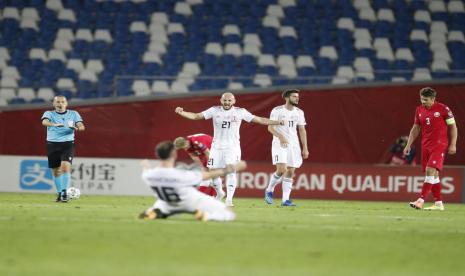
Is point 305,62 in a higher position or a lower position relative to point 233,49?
lower

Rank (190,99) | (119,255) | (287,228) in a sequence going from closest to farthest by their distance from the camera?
1. (119,255)
2. (287,228)
3. (190,99)

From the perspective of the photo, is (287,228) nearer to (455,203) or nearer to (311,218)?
(311,218)

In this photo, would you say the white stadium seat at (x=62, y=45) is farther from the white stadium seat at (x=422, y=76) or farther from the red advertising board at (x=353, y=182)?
the white stadium seat at (x=422, y=76)

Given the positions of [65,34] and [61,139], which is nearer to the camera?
[61,139]

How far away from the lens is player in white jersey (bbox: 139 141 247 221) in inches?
434

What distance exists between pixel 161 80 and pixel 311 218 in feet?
42.2

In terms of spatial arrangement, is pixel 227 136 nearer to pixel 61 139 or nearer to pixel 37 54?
pixel 61 139

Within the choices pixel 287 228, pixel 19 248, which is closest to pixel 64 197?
pixel 287 228

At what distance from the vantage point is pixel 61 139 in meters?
17.6

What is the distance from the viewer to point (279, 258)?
8344mm

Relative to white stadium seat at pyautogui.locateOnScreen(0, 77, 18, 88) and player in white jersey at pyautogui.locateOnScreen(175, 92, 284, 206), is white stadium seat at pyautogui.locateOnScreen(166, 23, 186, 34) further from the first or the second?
player in white jersey at pyautogui.locateOnScreen(175, 92, 284, 206)

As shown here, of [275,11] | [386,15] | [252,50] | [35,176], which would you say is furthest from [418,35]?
[35,176]

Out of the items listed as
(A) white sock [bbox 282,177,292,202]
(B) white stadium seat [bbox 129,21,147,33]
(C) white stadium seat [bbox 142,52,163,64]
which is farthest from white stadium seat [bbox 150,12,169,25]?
(A) white sock [bbox 282,177,292,202]

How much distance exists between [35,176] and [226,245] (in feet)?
46.6
